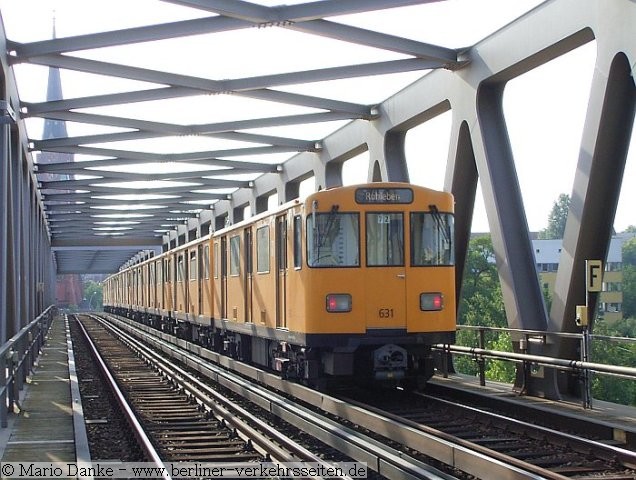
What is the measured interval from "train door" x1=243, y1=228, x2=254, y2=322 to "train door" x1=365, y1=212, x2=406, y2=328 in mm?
4357

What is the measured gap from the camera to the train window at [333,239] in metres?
12.4

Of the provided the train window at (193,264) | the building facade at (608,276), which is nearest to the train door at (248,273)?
the train window at (193,264)

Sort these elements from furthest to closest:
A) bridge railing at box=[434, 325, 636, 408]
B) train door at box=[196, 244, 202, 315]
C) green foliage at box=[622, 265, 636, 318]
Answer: green foliage at box=[622, 265, 636, 318], train door at box=[196, 244, 202, 315], bridge railing at box=[434, 325, 636, 408]

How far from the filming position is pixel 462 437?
9.74m

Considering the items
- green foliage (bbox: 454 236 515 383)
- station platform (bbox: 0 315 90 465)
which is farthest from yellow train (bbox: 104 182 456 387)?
green foliage (bbox: 454 236 515 383)

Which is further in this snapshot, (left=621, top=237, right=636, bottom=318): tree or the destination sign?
(left=621, top=237, right=636, bottom=318): tree

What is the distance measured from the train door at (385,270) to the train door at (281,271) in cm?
170

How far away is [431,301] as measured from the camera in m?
12.7

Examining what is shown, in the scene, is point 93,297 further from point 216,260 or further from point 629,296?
point 216,260

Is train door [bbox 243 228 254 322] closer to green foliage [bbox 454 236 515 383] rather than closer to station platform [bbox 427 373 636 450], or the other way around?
station platform [bbox 427 373 636 450]

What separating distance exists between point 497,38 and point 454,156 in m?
2.36

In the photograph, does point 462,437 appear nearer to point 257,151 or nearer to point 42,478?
point 42,478

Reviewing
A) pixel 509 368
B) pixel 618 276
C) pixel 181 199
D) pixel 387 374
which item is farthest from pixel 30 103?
pixel 618 276

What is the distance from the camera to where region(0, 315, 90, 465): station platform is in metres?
9.21
